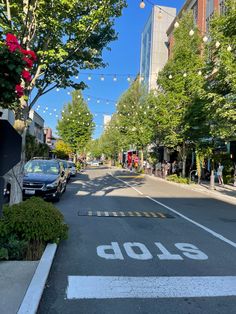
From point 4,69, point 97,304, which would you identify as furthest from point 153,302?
point 4,69

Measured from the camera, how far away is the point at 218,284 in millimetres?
5234

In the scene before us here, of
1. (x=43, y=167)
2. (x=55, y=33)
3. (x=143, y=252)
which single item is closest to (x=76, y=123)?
(x=43, y=167)

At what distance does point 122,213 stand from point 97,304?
A: 7620mm

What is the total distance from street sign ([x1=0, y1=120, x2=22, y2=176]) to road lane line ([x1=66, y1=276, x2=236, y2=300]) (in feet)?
6.21

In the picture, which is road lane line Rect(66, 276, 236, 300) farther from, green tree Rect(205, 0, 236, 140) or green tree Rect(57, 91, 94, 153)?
green tree Rect(57, 91, 94, 153)

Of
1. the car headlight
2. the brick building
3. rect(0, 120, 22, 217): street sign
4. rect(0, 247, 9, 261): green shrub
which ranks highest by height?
the brick building

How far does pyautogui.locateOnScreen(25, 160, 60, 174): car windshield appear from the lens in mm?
15352

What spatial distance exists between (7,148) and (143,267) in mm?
3227

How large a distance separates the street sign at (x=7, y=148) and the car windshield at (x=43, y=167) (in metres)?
11.4

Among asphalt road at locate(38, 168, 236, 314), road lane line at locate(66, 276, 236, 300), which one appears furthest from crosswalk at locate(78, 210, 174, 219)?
road lane line at locate(66, 276, 236, 300)

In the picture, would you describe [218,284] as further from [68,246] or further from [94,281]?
[68,246]

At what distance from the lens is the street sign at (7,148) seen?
3.93 metres

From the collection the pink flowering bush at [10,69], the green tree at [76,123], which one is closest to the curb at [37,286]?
the pink flowering bush at [10,69]

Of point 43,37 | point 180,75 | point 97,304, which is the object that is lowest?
point 97,304
